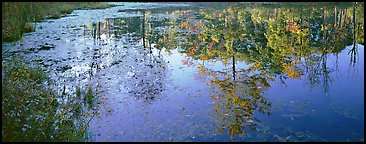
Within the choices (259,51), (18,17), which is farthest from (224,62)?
(18,17)

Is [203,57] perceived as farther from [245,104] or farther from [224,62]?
[245,104]

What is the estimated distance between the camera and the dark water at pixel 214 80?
512 cm

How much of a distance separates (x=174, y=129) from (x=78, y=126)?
1.48 meters

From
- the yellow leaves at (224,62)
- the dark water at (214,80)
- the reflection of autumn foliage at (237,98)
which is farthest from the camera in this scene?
the yellow leaves at (224,62)

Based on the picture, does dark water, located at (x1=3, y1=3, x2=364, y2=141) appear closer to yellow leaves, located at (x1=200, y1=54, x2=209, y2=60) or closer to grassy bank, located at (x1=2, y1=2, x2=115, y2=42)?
yellow leaves, located at (x1=200, y1=54, x2=209, y2=60)

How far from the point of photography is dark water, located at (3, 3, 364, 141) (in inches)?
201

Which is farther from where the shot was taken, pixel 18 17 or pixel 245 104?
pixel 18 17

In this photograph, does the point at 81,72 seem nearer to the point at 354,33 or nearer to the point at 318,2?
the point at 354,33

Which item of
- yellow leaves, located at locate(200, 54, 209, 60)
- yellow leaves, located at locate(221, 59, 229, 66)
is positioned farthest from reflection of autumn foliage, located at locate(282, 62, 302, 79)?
yellow leaves, located at locate(200, 54, 209, 60)

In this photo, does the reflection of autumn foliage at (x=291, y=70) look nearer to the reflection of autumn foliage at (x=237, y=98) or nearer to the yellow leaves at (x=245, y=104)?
the reflection of autumn foliage at (x=237, y=98)

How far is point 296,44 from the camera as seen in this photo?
11.7 metres

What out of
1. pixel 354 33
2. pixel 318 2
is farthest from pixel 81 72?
pixel 318 2

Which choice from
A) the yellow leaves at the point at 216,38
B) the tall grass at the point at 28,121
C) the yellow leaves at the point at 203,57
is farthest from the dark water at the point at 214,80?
the tall grass at the point at 28,121

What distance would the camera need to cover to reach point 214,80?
772 centimetres
